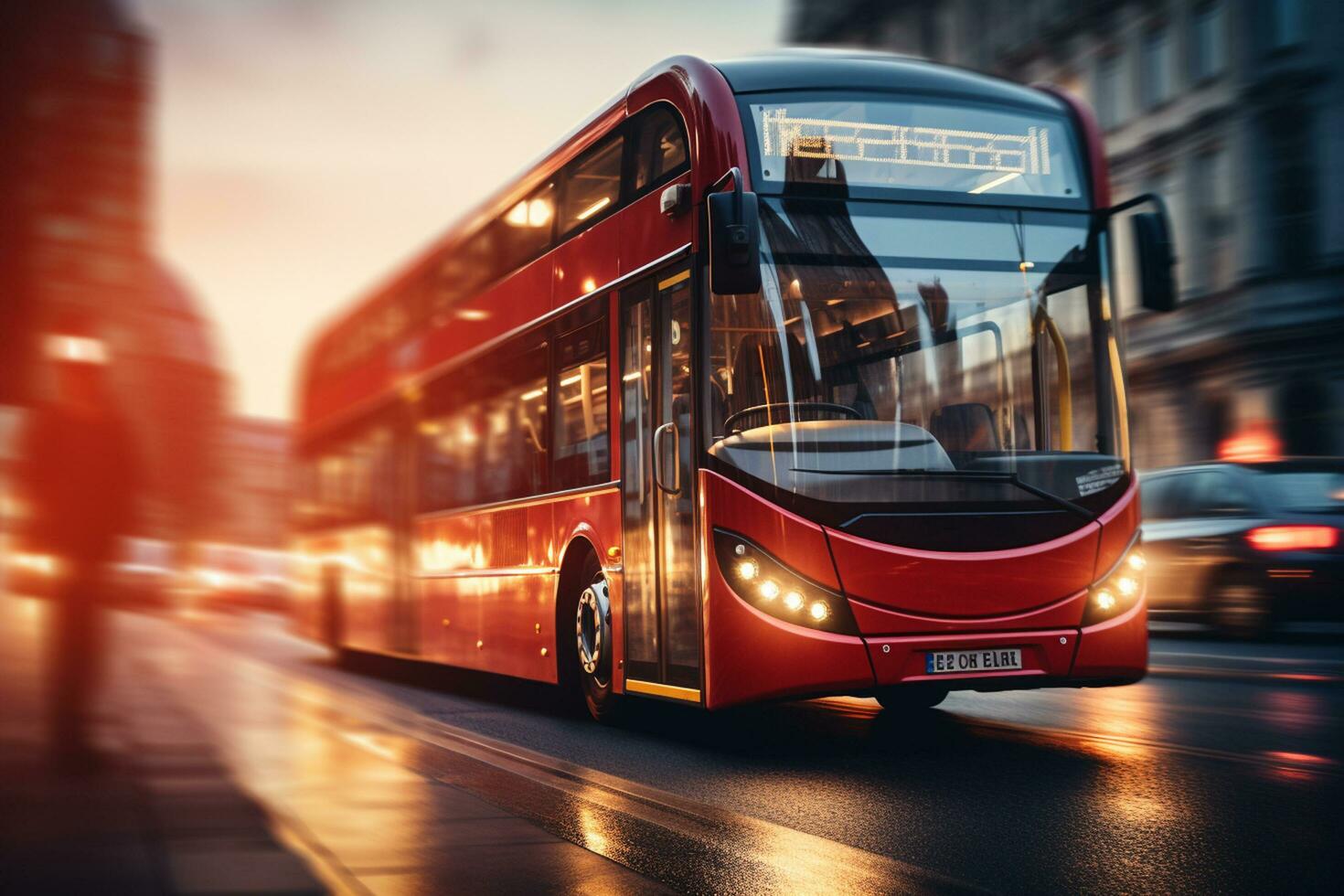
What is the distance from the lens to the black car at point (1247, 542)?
51.6 ft

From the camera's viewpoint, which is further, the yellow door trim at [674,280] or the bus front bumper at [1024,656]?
the yellow door trim at [674,280]

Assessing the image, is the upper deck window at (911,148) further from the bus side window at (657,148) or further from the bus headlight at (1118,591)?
the bus headlight at (1118,591)

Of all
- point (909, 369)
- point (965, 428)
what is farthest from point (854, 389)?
point (965, 428)

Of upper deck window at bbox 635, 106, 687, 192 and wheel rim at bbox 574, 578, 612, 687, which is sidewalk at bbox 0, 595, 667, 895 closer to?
wheel rim at bbox 574, 578, 612, 687

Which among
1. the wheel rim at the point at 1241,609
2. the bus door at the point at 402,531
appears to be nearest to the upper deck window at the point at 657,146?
the bus door at the point at 402,531

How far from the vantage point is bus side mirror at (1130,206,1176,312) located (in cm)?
879

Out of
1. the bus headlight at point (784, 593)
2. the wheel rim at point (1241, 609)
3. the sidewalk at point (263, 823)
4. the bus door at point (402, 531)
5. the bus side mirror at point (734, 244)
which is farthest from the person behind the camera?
the wheel rim at point (1241, 609)

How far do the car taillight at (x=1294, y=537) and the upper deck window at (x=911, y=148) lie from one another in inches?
318

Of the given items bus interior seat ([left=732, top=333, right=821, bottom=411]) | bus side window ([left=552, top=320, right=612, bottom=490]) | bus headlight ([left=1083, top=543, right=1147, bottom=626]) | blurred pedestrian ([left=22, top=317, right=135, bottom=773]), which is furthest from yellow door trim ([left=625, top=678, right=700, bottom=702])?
blurred pedestrian ([left=22, top=317, right=135, bottom=773])

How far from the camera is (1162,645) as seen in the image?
16734 mm

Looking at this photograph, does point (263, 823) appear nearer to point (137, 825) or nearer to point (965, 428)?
point (137, 825)

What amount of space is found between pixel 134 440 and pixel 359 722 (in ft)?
17.2

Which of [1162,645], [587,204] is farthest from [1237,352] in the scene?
[587,204]

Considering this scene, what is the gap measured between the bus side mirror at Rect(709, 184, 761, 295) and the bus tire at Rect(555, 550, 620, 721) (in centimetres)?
277
